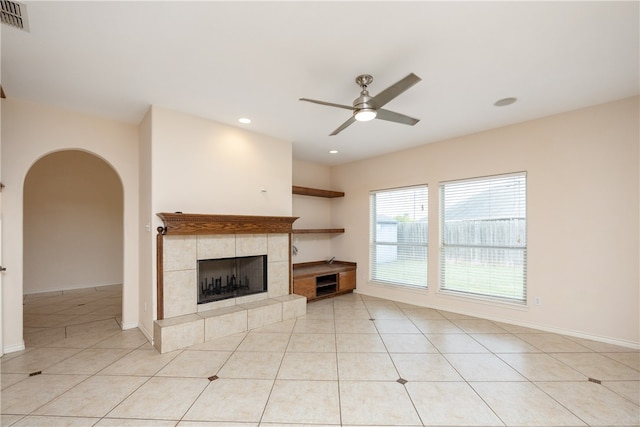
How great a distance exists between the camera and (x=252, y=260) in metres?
4.39

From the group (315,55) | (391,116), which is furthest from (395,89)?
(315,55)

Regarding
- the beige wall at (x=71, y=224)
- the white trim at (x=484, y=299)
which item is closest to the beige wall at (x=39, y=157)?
the beige wall at (x=71, y=224)

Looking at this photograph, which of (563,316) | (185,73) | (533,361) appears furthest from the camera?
(563,316)

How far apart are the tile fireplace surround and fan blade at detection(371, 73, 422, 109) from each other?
2.43 m

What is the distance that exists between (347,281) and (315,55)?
451 centimetres

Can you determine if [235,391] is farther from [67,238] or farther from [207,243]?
[67,238]

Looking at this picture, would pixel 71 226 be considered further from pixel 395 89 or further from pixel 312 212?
pixel 395 89

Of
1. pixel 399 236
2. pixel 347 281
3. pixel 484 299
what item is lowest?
pixel 347 281

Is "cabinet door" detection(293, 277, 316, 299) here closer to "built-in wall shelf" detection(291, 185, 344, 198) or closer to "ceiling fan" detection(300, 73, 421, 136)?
"built-in wall shelf" detection(291, 185, 344, 198)

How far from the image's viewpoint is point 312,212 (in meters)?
6.41

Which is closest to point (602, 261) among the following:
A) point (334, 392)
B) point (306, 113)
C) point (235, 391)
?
point (334, 392)

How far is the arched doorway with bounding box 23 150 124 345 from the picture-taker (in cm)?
596

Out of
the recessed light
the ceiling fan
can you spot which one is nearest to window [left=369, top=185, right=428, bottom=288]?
the recessed light

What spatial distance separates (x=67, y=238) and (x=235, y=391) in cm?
620
